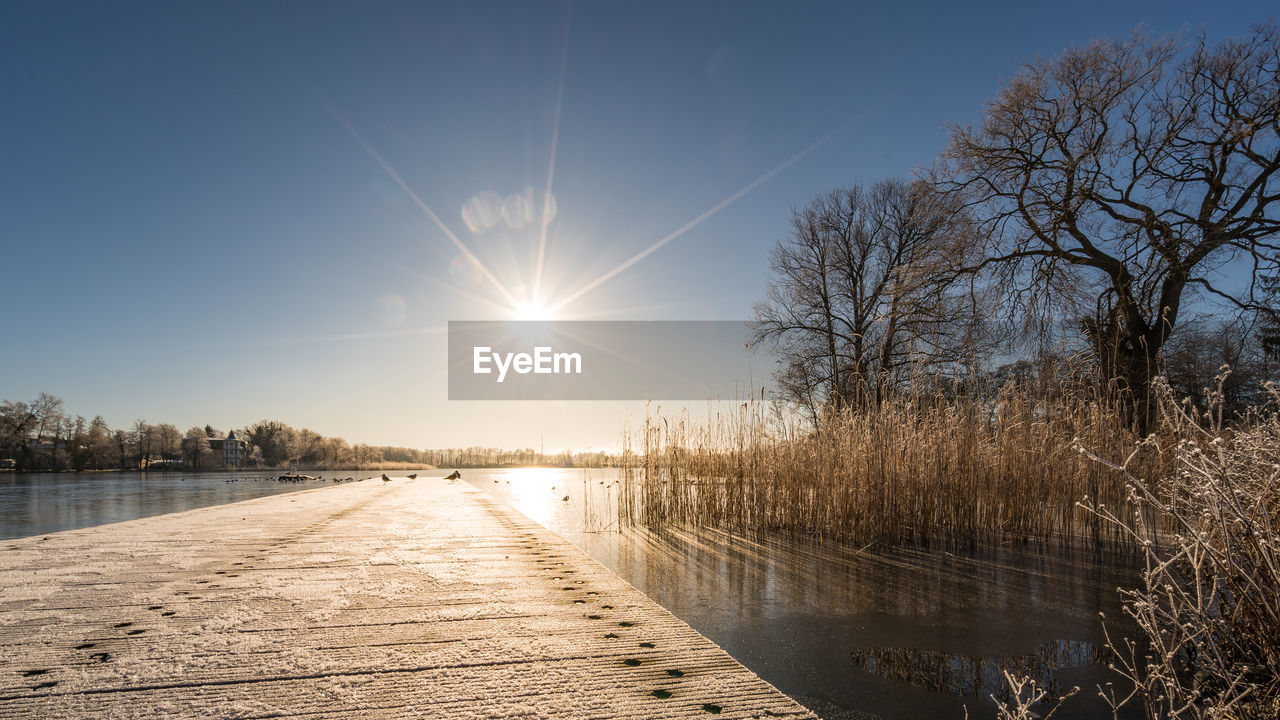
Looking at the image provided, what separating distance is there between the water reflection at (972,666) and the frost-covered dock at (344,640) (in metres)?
0.69

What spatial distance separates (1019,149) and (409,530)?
32.8ft

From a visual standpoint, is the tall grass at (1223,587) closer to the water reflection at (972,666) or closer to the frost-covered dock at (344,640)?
the water reflection at (972,666)

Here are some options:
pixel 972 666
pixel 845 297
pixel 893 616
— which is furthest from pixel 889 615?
pixel 845 297

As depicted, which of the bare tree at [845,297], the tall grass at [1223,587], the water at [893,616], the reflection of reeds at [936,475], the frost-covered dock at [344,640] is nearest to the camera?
the tall grass at [1223,587]

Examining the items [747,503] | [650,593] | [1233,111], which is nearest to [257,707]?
[650,593]

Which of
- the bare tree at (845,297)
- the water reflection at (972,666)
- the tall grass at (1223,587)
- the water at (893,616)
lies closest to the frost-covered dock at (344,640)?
the water at (893,616)

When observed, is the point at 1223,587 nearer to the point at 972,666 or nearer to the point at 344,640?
the point at 972,666

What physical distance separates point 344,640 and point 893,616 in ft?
7.31

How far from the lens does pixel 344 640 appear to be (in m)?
1.92

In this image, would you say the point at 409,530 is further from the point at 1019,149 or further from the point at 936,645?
the point at 1019,149

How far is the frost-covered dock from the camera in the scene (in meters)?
1.47

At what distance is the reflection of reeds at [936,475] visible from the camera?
15.4 feet

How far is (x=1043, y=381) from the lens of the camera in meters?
5.59

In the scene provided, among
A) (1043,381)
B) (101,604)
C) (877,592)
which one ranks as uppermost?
(1043,381)
